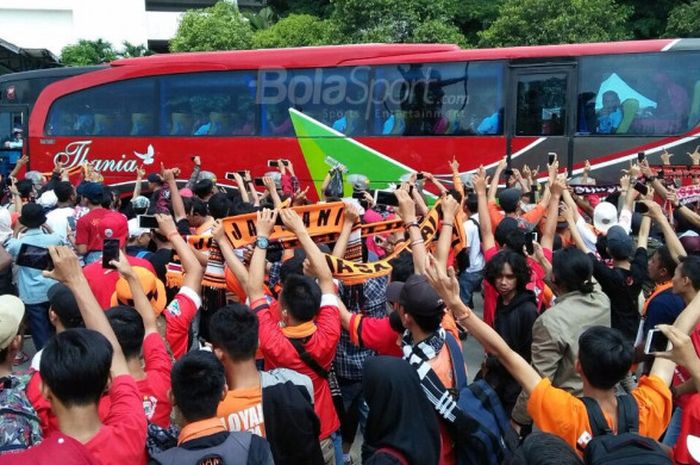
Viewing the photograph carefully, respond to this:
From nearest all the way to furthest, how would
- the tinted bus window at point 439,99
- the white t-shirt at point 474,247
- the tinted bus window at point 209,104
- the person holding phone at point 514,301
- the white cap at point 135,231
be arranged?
the person holding phone at point 514,301
the white cap at point 135,231
the white t-shirt at point 474,247
the tinted bus window at point 439,99
the tinted bus window at point 209,104

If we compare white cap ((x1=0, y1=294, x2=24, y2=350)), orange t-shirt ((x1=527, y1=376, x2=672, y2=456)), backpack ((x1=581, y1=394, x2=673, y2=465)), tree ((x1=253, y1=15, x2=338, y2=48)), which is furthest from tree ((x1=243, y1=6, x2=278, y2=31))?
backpack ((x1=581, y1=394, x2=673, y2=465))

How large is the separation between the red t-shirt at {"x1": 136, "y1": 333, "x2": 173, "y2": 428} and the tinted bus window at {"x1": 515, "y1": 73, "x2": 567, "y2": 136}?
9473mm

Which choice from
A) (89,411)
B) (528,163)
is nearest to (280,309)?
(89,411)

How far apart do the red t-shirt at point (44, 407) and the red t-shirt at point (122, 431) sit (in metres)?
0.11

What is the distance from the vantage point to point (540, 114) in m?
11.6

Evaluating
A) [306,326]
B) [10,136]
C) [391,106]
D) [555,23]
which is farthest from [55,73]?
[555,23]

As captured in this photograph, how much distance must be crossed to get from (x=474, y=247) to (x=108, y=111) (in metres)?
8.80

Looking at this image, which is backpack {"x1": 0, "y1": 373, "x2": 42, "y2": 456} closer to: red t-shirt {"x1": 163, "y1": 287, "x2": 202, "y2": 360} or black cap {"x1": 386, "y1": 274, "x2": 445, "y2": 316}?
red t-shirt {"x1": 163, "y1": 287, "x2": 202, "y2": 360}

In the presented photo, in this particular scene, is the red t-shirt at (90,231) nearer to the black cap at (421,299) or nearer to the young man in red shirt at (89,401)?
the black cap at (421,299)

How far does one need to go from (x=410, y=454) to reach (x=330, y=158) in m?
10.1

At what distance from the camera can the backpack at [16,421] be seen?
7.71ft

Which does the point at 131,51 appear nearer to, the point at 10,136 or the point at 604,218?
the point at 10,136

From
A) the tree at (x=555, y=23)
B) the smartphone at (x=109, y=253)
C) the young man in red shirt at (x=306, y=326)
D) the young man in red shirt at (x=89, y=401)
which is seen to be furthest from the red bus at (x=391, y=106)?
the young man in red shirt at (x=89, y=401)

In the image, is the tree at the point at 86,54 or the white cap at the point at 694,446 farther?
the tree at the point at 86,54
